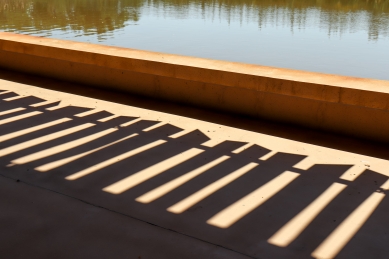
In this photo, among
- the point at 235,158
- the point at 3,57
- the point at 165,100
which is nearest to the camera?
the point at 235,158

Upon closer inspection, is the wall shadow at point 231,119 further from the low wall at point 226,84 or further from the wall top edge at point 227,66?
the wall top edge at point 227,66

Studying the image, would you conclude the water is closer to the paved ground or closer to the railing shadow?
the paved ground

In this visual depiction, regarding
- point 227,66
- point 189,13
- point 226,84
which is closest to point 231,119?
point 226,84

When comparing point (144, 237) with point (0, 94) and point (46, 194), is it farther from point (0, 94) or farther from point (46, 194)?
point (0, 94)

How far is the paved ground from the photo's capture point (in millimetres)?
2764

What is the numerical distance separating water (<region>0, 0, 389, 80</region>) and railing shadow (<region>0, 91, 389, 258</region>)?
6.32 meters

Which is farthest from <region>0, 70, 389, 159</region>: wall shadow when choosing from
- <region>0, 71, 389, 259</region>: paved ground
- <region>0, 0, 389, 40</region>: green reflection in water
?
<region>0, 0, 389, 40</region>: green reflection in water

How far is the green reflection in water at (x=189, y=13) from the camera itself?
14961 mm

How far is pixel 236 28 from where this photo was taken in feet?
47.0

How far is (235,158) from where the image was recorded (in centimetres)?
400

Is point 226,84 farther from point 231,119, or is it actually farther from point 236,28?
point 236,28

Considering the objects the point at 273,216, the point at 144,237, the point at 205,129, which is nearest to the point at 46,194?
the point at 144,237

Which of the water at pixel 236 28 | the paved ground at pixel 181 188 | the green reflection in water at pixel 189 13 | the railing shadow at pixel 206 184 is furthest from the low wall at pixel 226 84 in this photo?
the green reflection in water at pixel 189 13

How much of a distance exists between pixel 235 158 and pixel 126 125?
1277 millimetres
